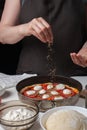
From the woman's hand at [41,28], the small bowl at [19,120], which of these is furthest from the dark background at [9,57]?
the small bowl at [19,120]

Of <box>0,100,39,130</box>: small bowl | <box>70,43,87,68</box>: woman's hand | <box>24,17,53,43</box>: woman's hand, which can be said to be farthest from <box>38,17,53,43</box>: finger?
<box>0,100,39,130</box>: small bowl

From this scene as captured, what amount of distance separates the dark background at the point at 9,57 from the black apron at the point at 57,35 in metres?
0.54

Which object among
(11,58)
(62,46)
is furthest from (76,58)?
(11,58)

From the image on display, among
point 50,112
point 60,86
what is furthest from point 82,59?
point 50,112

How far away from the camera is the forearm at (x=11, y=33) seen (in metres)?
1.54

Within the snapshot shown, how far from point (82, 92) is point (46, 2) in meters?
0.54

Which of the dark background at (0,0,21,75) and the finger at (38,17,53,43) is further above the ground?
the finger at (38,17,53,43)

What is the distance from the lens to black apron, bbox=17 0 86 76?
5.21 ft

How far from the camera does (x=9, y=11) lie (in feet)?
5.51

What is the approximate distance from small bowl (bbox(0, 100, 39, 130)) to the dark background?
1102 mm

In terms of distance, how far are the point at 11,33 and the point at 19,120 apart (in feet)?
2.32

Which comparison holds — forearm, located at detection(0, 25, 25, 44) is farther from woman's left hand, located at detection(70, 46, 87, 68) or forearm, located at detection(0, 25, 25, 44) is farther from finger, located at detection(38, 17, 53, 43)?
woman's left hand, located at detection(70, 46, 87, 68)

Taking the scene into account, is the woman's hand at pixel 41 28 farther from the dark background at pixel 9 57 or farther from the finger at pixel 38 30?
the dark background at pixel 9 57

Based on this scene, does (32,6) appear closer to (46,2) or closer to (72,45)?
(46,2)
